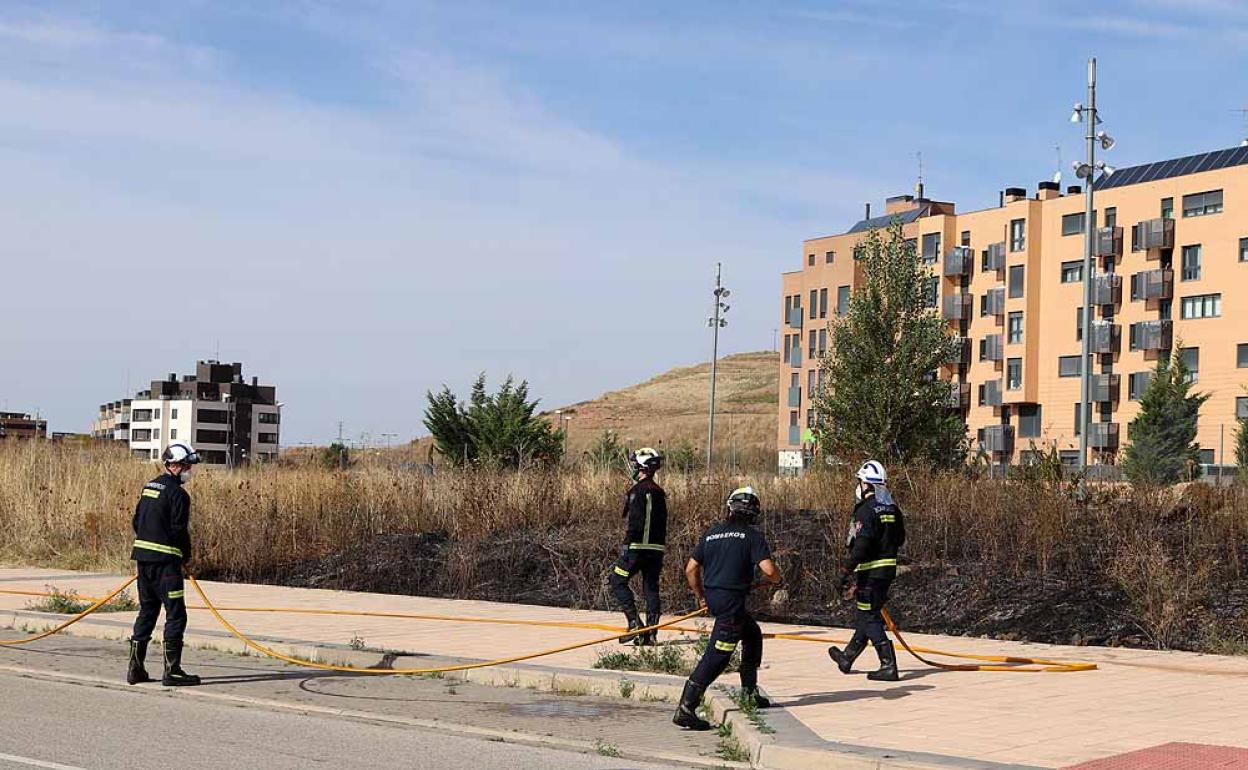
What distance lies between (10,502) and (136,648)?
16079 millimetres

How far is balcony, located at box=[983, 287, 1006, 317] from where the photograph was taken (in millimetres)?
76562

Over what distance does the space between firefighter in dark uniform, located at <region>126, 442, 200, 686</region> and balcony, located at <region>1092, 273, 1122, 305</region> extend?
63.5 meters

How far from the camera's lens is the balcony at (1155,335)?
221ft

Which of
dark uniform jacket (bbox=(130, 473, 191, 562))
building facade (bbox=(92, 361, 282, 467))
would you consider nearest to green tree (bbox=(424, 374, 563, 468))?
dark uniform jacket (bbox=(130, 473, 191, 562))

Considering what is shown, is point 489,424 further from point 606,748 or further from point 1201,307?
point 606,748

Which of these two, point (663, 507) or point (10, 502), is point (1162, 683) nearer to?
point (663, 507)

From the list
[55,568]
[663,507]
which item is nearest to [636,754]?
[663,507]

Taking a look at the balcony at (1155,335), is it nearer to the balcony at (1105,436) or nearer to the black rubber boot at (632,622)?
the balcony at (1105,436)

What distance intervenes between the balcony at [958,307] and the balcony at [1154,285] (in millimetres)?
11675

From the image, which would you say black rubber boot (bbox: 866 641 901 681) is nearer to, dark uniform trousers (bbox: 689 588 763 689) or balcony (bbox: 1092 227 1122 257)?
dark uniform trousers (bbox: 689 588 763 689)

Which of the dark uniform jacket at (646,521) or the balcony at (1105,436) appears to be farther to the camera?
the balcony at (1105,436)

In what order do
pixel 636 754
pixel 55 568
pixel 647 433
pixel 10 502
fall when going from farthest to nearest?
1. pixel 647 433
2. pixel 10 502
3. pixel 55 568
4. pixel 636 754

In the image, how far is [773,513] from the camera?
21.9 m

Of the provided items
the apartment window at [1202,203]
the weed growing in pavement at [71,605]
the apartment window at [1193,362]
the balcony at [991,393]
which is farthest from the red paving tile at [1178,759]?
the balcony at [991,393]
